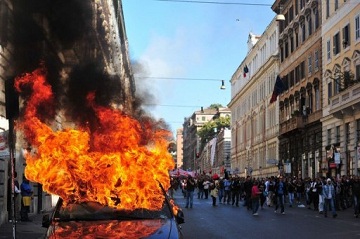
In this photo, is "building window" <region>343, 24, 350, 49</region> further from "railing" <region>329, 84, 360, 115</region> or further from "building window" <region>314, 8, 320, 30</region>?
"building window" <region>314, 8, 320, 30</region>

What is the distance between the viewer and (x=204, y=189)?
136 ft

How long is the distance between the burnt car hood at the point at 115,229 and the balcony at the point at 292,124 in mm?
43494

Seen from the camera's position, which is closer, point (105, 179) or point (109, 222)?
point (109, 222)

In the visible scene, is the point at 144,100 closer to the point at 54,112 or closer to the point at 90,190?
the point at 54,112

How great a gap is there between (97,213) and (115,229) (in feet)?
2.63

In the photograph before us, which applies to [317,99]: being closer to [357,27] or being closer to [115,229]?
[357,27]

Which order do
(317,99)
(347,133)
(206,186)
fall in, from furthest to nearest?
(317,99), (206,186), (347,133)

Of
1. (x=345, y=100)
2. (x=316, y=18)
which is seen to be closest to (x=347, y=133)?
(x=345, y=100)

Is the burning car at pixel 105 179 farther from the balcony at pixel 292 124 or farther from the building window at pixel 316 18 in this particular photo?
the balcony at pixel 292 124

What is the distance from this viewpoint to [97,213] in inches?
307

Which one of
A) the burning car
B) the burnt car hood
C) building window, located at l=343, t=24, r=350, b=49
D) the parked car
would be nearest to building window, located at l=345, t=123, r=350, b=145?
building window, located at l=343, t=24, r=350, b=49

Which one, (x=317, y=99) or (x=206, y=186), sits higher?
(x=317, y=99)

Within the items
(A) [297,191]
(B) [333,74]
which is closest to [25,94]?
(A) [297,191]

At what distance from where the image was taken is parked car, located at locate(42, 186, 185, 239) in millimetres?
6889
